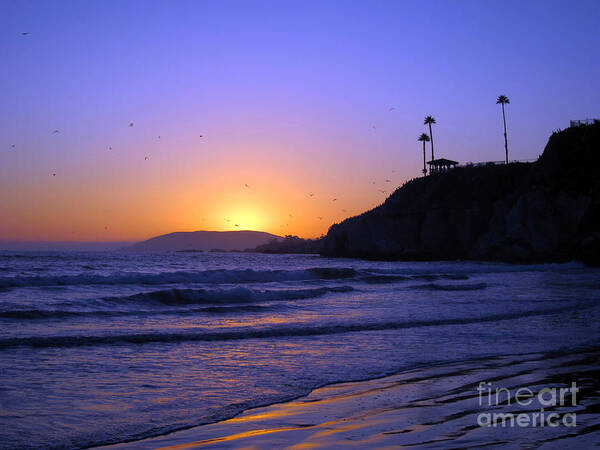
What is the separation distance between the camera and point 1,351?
391 inches

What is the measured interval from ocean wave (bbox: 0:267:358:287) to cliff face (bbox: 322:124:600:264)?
24685 millimetres

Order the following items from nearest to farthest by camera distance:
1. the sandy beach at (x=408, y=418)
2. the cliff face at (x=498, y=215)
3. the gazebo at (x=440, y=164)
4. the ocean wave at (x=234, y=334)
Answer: the sandy beach at (x=408, y=418), the ocean wave at (x=234, y=334), the cliff face at (x=498, y=215), the gazebo at (x=440, y=164)

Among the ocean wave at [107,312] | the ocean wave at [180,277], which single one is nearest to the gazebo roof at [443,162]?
the ocean wave at [180,277]

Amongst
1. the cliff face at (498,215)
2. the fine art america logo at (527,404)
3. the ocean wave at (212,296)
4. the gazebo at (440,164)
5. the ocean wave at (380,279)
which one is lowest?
the ocean wave at (380,279)

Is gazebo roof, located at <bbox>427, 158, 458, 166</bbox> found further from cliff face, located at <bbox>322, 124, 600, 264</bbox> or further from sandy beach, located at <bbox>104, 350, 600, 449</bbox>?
sandy beach, located at <bbox>104, 350, 600, 449</bbox>

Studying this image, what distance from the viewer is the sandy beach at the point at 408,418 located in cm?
464

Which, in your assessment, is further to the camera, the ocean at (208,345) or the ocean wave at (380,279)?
the ocean wave at (380,279)

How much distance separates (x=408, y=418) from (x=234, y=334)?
25.2ft

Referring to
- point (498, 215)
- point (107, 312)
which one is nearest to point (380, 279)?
point (107, 312)

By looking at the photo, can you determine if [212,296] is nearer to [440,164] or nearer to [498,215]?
[498,215]

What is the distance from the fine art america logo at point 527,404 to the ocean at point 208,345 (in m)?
2.25

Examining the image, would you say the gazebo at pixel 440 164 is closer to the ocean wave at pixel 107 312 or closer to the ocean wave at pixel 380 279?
the ocean wave at pixel 380 279

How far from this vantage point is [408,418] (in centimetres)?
546

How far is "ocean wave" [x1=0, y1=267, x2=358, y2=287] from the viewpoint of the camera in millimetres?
26422
